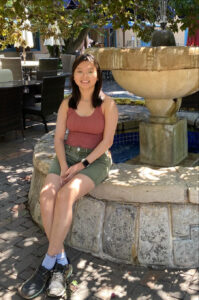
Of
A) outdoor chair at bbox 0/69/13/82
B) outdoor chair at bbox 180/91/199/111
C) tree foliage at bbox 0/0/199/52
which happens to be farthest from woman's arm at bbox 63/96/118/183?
outdoor chair at bbox 0/69/13/82

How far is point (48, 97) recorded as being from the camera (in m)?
6.25

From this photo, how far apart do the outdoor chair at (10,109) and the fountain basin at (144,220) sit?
3.19 meters

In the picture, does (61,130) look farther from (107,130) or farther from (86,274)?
→ (86,274)

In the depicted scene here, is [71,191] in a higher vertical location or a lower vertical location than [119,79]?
lower

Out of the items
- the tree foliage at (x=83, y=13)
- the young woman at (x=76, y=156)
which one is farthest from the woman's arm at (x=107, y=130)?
the tree foliage at (x=83, y=13)

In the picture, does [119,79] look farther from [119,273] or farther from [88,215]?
[119,273]

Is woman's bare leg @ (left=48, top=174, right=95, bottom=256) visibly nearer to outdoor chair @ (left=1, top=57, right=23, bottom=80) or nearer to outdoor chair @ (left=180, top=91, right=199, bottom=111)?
outdoor chair @ (left=180, top=91, right=199, bottom=111)

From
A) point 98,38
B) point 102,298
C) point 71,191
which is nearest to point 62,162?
point 71,191

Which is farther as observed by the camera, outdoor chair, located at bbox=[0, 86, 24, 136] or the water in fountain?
outdoor chair, located at bbox=[0, 86, 24, 136]

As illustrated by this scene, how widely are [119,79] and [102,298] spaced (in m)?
2.15

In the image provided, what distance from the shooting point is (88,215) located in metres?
2.82

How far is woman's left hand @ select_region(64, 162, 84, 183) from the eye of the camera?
267 centimetres

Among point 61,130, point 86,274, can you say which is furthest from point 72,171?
point 86,274

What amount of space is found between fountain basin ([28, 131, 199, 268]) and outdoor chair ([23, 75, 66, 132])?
3.63m
